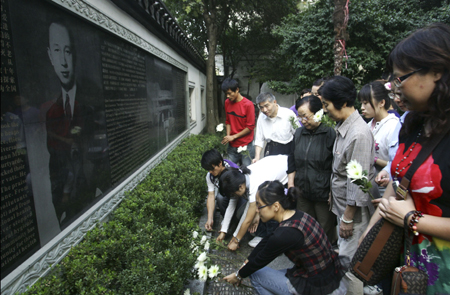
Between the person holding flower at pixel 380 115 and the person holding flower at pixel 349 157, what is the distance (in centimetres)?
69

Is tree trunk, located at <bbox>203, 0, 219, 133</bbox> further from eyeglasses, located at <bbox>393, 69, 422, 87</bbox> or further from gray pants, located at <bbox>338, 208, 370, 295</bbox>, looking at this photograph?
eyeglasses, located at <bbox>393, 69, 422, 87</bbox>

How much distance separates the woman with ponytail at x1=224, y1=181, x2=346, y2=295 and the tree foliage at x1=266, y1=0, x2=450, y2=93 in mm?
7203

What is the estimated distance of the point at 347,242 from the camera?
7.36 feet

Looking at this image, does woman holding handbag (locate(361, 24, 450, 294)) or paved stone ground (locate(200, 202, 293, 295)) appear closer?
woman holding handbag (locate(361, 24, 450, 294))

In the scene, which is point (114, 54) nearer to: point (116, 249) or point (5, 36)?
point (5, 36)

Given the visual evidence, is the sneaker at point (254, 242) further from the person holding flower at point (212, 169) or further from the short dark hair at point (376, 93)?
the short dark hair at point (376, 93)

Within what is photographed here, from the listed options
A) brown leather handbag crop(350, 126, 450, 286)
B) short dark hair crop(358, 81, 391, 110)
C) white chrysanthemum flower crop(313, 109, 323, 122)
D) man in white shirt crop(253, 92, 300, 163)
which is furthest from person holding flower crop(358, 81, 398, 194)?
brown leather handbag crop(350, 126, 450, 286)

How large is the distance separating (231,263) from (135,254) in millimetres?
1270

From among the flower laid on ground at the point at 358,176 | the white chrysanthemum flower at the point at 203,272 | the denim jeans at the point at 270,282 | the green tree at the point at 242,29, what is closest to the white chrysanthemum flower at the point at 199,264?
A: the white chrysanthemum flower at the point at 203,272

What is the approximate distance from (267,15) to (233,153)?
41.6 ft

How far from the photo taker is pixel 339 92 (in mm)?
2180

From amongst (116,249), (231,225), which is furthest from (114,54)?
(231,225)

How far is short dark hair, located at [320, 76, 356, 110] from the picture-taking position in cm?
218

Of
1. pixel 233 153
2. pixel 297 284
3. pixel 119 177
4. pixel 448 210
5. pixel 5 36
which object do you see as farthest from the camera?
pixel 233 153
